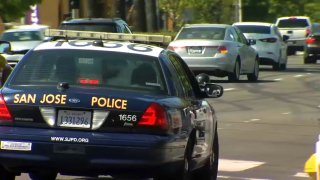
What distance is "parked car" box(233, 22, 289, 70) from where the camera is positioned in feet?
110

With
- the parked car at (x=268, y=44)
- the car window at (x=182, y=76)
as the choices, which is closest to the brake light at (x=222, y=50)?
the parked car at (x=268, y=44)

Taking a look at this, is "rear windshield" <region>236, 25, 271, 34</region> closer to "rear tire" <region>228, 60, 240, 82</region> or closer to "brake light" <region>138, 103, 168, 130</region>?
"rear tire" <region>228, 60, 240, 82</region>

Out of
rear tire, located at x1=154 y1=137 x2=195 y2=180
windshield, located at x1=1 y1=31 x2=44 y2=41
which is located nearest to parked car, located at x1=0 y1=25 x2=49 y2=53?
windshield, located at x1=1 y1=31 x2=44 y2=41

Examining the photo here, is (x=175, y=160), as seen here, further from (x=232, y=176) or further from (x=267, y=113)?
(x=267, y=113)

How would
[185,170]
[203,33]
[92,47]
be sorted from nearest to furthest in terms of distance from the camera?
[185,170]
[92,47]
[203,33]

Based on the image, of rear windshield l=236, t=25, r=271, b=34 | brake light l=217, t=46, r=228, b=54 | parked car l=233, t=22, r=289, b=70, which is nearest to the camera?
brake light l=217, t=46, r=228, b=54

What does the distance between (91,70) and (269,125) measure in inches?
347

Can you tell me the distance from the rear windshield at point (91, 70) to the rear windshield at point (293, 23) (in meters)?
40.5

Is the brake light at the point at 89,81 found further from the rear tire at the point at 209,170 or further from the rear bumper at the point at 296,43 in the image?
the rear bumper at the point at 296,43

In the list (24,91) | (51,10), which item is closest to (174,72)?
(24,91)

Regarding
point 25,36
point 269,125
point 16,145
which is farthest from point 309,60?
point 16,145

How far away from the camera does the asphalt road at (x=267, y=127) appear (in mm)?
12141

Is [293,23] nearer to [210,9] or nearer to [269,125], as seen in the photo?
[210,9]

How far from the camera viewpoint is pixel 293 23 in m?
49.7
